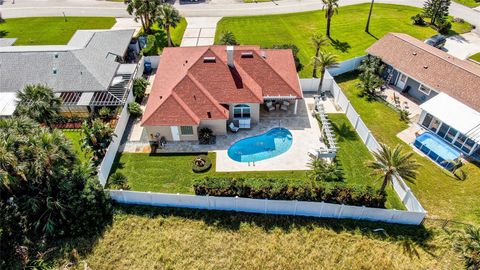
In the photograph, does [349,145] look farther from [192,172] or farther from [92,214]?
[92,214]

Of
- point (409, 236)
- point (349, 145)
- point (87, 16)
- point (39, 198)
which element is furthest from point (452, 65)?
point (87, 16)

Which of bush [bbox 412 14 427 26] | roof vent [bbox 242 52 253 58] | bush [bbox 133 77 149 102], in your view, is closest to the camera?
roof vent [bbox 242 52 253 58]

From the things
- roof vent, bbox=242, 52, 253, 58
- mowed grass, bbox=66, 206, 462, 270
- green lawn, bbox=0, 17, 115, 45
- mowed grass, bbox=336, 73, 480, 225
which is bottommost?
mowed grass, bbox=66, 206, 462, 270

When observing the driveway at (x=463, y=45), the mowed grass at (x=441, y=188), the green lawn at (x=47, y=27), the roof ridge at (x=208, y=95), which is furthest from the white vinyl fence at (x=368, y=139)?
the green lawn at (x=47, y=27)

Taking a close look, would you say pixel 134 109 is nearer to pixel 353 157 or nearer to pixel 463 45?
pixel 353 157

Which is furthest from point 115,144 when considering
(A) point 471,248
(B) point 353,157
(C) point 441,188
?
(C) point 441,188

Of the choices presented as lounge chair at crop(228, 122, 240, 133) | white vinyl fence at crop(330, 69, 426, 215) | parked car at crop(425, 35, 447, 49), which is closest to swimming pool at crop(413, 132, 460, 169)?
white vinyl fence at crop(330, 69, 426, 215)

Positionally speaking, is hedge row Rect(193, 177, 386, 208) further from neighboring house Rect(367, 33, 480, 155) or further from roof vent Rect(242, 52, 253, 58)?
roof vent Rect(242, 52, 253, 58)
